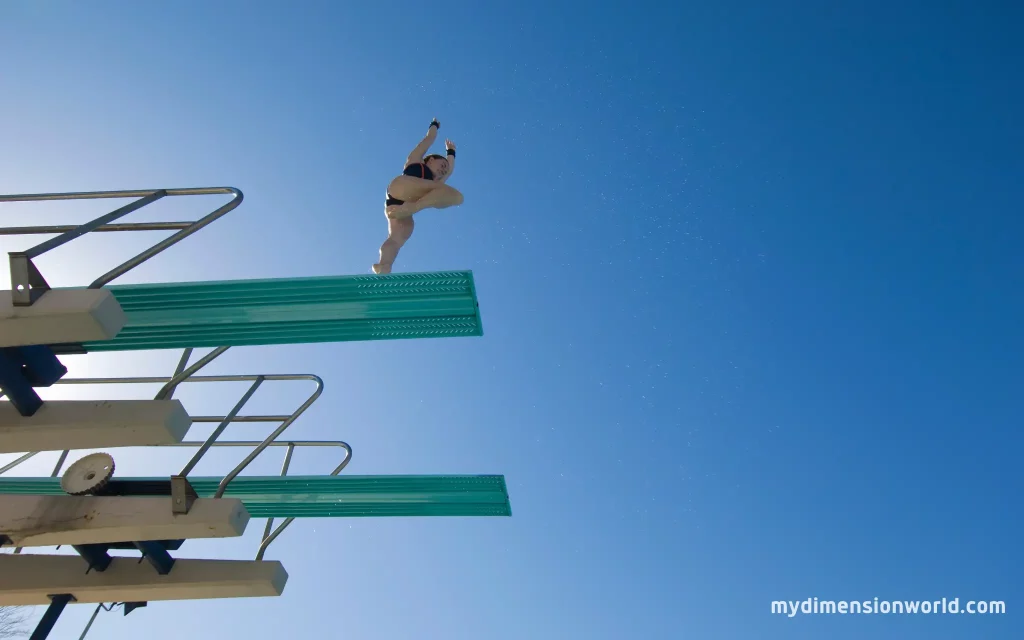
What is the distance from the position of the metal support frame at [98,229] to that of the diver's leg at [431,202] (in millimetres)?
1753

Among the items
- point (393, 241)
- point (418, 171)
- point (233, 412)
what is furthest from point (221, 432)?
point (418, 171)

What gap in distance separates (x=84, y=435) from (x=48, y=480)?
215cm

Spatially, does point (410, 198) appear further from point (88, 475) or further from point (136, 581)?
point (136, 581)

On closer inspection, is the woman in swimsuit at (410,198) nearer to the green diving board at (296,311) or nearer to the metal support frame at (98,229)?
the green diving board at (296,311)

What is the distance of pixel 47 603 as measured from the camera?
5.97 metres

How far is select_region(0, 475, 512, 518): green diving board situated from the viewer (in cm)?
617

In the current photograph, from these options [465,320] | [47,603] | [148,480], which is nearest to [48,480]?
[47,603]

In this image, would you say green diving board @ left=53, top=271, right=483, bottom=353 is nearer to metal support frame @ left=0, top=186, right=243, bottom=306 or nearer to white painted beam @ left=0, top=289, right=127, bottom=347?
metal support frame @ left=0, top=186, right=243, bottom=306

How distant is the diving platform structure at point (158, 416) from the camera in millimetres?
4172

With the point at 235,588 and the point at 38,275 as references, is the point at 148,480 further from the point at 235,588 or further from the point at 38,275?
the point at 38,275

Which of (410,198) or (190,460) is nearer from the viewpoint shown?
(190,460)

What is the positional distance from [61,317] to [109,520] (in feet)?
6.58

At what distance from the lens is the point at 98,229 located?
4.16 m

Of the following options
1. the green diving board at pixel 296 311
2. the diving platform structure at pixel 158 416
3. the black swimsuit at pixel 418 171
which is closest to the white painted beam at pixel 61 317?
the diving platform structure at pixel 158 416
